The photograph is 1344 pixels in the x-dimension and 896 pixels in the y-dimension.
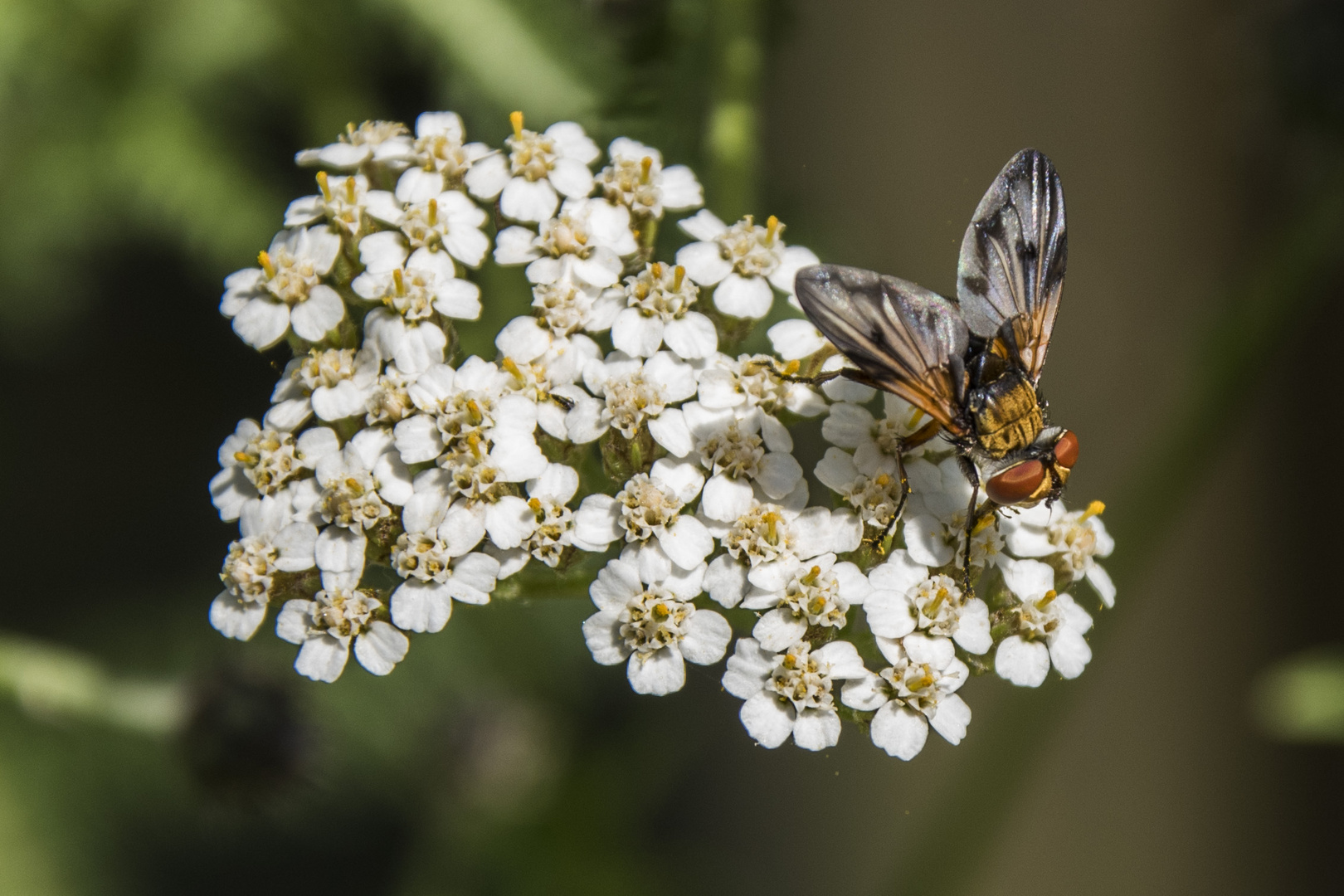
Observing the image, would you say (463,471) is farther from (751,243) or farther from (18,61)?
(18,61)

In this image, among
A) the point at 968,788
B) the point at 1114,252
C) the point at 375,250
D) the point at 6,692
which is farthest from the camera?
the point at 1114,252

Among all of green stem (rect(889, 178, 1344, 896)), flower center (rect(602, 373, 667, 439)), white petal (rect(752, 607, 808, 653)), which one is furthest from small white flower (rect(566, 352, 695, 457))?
green stem (rect(889, 178, 1344, 896))

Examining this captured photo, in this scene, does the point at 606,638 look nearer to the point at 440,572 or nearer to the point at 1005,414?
the point at 440,572

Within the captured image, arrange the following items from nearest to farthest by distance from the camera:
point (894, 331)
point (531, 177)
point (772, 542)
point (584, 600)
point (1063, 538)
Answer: point (894, 331) → point (772, 542) → point (1063, 538) → point (531, 177) → point (584, 600)

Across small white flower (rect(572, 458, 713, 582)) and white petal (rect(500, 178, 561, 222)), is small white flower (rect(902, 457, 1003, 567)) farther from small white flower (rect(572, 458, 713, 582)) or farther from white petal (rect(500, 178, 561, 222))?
white petal (rect(500, 178, 561, 222))

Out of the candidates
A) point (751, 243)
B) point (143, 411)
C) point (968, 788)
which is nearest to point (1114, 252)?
point (968, 788)

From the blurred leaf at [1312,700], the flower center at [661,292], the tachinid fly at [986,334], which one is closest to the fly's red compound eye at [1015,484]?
the tachinid fly at [986,334]

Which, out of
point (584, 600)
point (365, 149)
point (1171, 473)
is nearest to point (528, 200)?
point (365, 149)
